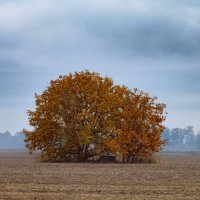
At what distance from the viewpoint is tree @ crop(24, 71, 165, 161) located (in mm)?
77750

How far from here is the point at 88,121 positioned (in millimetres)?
78188

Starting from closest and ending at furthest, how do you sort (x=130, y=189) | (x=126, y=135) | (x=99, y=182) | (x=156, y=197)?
(x=156, y=197) < (x=130, y=189) < (x=99, y=182) < (x=126, y=135)

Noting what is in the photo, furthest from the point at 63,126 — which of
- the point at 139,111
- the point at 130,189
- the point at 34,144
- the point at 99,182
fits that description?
the point at 130,189

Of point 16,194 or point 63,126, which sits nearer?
point 16,194

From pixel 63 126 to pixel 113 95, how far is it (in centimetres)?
734

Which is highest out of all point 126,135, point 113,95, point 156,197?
point 113,95

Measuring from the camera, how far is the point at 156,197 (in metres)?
31.5

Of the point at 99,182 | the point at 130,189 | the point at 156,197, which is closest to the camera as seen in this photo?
the point at 156,197

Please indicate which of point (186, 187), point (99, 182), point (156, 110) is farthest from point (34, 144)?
point (186, 187)

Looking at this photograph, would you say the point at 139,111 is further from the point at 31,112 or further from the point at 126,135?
the point at 31,112

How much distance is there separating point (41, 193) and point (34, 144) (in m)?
45.6

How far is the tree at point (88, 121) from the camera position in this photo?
255ft

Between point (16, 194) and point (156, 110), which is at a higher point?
point (156, 110)

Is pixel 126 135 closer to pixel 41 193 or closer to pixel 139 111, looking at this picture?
pixel 139 111
